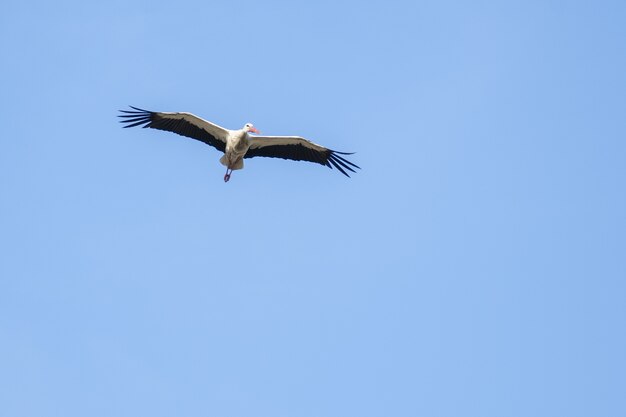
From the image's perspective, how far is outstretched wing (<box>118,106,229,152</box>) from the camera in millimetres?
29594

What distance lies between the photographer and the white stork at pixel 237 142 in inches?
1163

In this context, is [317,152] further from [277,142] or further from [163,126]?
[163,126]

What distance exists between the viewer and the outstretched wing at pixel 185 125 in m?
29.6

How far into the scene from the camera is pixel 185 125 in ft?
98.1

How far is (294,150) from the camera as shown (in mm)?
30125

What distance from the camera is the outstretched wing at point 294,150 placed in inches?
1172

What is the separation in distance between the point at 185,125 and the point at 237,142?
4.56ft

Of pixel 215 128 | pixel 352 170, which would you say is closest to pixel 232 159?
pixel 215 128

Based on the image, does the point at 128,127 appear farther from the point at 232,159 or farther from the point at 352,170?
the point at 352,170

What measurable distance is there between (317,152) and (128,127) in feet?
14.2

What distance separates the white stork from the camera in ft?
96.9

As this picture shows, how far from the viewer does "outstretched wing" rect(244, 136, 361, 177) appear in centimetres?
2977

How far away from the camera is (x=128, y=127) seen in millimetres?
29562

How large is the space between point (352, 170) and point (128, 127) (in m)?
5.15
